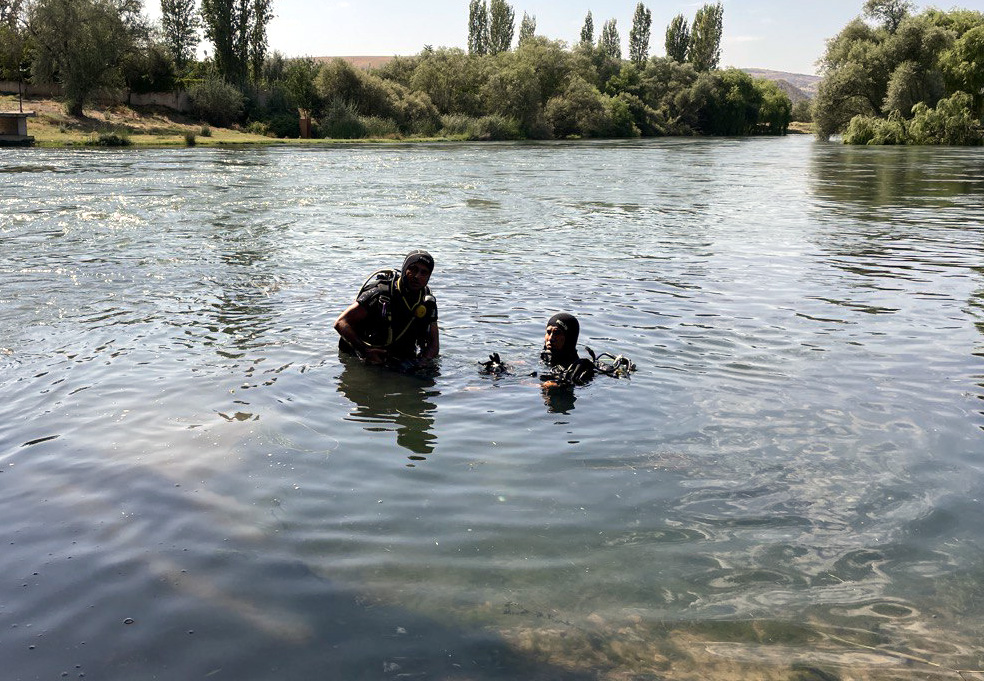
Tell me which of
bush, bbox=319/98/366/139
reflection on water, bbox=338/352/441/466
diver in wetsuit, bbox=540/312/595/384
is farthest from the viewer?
bush, bbox=319/98/366/139

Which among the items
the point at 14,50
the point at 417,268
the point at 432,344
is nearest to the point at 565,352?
the point at 432,344

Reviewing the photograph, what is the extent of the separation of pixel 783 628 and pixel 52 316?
31.7ft

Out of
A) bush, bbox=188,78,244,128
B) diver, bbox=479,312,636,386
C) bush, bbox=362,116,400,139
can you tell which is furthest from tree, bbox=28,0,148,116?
diver, bbox=479,312,636,386

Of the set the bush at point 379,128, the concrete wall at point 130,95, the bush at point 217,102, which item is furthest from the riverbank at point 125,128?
the bush at point 379,128

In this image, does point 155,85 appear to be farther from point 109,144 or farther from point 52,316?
point 52,316

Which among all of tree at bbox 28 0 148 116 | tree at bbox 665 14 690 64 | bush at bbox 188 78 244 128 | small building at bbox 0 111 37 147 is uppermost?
tree at bbox 665 14 690 64

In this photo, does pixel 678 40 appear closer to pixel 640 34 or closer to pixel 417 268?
pixel 640 34

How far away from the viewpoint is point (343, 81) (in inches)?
3351

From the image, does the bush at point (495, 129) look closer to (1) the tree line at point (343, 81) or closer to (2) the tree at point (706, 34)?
(1) the tree line at point (343, 81)

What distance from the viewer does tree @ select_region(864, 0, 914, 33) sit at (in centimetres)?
8106

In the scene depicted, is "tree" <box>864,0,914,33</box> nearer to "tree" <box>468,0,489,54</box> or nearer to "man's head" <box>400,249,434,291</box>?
"tree" <box>468,0,489,54</box>

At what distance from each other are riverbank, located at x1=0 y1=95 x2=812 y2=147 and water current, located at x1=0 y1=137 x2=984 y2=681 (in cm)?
4692

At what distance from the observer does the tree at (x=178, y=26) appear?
89.4 m

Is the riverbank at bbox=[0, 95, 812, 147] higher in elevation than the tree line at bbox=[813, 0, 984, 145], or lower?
lower
